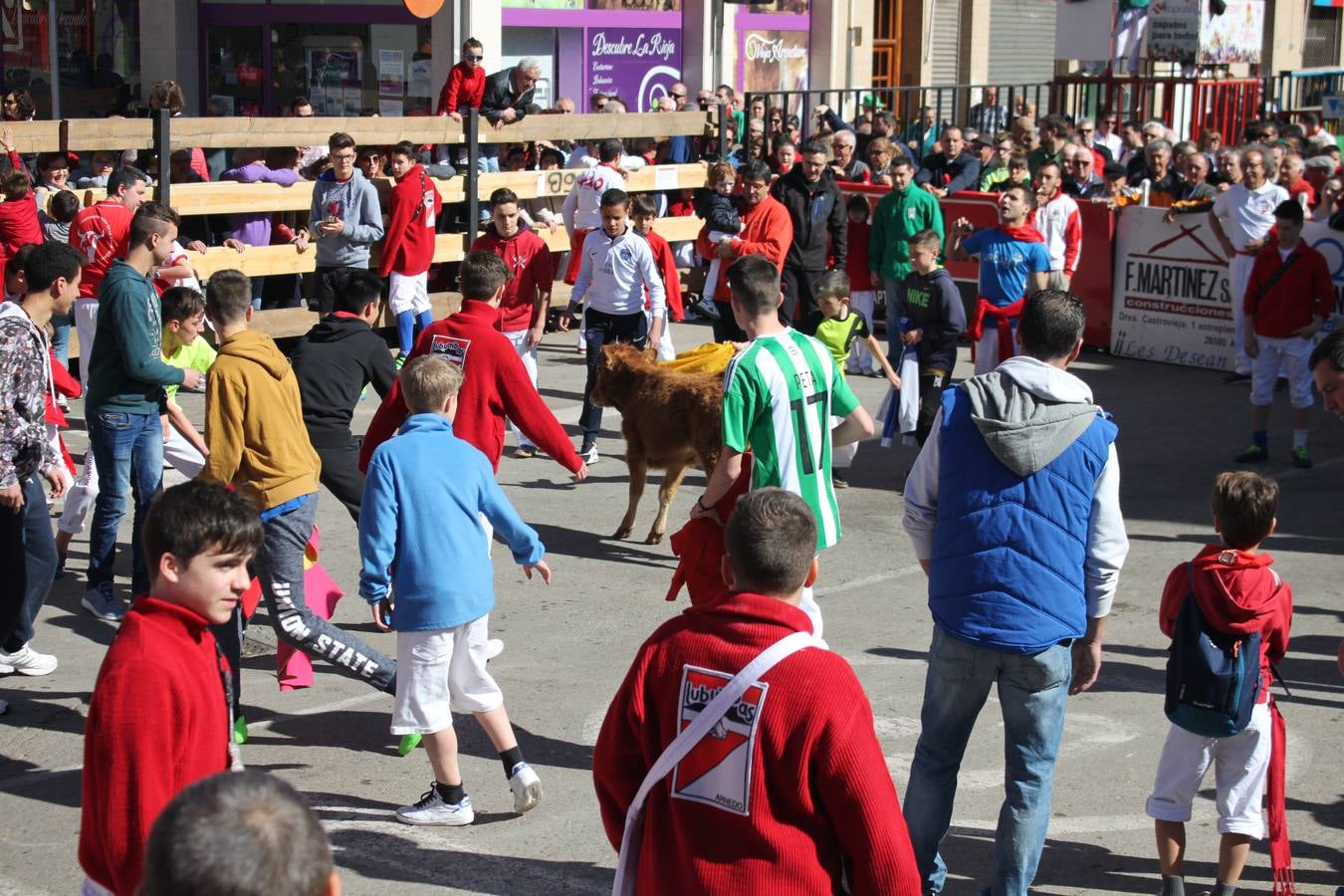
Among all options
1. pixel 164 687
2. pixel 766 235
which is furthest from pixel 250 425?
pixel 766 235

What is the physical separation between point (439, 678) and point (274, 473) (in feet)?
4.86

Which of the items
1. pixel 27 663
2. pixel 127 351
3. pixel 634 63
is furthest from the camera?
pixel 634 63

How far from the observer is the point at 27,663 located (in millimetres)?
7539

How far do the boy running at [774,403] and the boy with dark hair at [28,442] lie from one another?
290 centimetres

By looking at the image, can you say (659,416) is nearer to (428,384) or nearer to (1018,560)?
(428,384)

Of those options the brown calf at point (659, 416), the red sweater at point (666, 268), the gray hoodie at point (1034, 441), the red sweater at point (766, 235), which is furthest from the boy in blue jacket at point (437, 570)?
the red sweater at point (766, 235)

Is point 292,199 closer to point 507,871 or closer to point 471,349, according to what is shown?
point 471,349

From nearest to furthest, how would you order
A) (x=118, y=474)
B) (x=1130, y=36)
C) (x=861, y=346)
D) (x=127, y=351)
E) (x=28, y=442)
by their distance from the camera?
(x=28, y=442) < (x=127, y=351) < (x=118, y=474) < (x=861, y=346) < (x=1130, y=36)

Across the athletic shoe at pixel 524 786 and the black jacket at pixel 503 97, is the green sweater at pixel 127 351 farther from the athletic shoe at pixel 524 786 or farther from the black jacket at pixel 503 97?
the black jacket at pixel 503 97

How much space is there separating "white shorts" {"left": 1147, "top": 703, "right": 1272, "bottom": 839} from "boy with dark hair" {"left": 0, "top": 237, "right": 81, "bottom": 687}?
458 cm

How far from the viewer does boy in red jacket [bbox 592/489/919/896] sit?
3342 mm

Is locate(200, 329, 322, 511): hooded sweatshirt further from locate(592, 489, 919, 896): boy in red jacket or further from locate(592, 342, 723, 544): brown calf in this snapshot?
locate(592, 489, 919, 896): boy in red jacket

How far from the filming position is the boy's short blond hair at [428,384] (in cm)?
589

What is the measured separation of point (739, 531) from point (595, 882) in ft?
7.72
